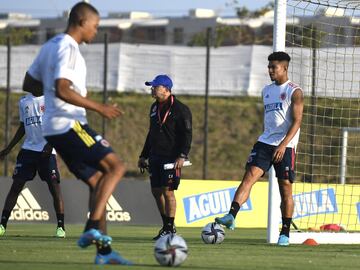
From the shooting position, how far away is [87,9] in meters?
9.31

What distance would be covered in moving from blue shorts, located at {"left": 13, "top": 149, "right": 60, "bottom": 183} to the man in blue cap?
1.33 metres

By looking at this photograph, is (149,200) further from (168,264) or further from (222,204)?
(168,264)

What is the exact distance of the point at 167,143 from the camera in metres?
14.0

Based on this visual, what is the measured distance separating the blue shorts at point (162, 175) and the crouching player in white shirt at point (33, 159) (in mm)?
1279

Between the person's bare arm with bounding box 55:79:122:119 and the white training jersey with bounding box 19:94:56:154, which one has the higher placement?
the person's bare arm with bounding box 55:79:122:119

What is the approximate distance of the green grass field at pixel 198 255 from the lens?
9.52 m

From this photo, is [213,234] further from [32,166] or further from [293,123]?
[32,166]

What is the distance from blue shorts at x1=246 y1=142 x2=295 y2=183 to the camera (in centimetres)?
1277

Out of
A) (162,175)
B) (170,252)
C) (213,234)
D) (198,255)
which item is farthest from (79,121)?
(162,175)

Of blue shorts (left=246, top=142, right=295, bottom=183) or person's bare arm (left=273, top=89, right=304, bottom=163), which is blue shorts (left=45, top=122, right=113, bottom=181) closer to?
person's bare arm (left=273, top=89, right=304, bottom=163)

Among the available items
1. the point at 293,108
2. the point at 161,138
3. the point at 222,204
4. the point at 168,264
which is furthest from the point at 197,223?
the point at 168,264

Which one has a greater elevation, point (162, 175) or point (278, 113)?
point (278, 113)

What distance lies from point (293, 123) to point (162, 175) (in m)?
2.19

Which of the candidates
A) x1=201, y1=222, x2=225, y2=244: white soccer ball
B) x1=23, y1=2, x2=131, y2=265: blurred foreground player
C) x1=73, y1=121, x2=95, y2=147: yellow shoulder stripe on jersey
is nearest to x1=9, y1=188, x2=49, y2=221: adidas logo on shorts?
x1=201, y1=222, x2=225, y2=244: white soccer ball
